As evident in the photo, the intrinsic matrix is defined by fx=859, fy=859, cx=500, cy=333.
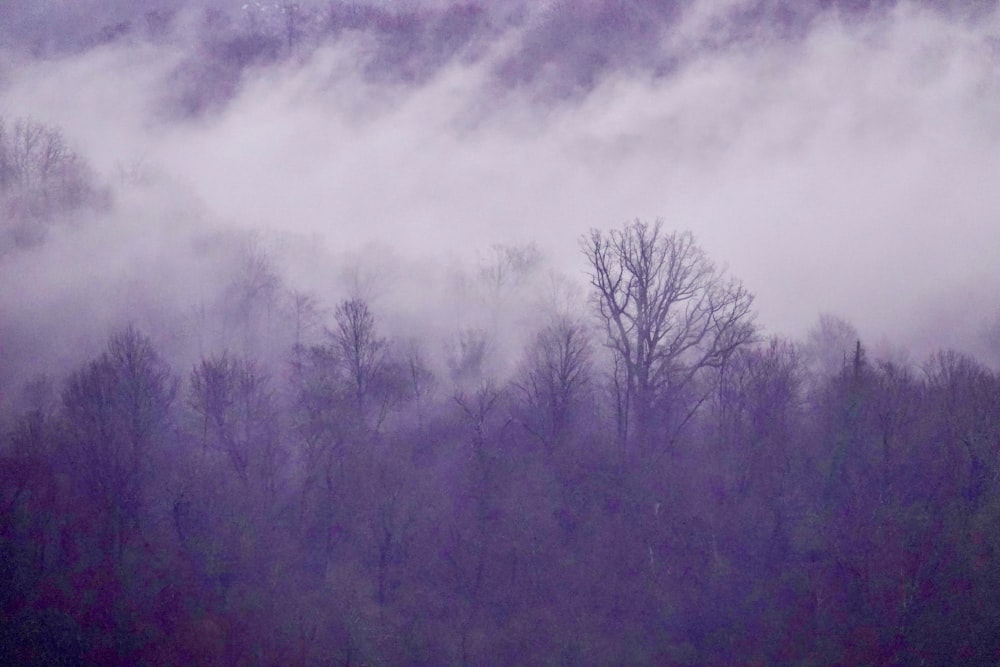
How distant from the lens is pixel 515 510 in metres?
27.9

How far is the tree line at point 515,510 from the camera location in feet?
79.9

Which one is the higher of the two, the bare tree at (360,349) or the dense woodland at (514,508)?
the bare tree at (360,349)

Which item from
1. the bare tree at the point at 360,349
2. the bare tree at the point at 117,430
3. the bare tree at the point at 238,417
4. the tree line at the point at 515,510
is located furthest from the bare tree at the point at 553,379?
the bare tree at the point at 117,430

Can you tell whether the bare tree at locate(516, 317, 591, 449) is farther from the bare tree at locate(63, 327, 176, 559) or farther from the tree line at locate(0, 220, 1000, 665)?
the bare tree at locate(63, 327, 176, 559)

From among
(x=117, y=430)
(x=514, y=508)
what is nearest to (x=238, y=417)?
(x=117, y=430)

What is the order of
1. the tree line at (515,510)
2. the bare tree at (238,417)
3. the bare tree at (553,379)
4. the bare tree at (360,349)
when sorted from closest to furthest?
the tree line at (515,510) → the bare tree at (238,417) → the bare tree at (553,379) → the bare tree at (360,349)

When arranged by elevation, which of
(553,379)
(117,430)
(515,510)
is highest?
(553,379)

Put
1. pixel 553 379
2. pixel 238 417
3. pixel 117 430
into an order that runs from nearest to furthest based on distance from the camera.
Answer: pixel 117 430 → pixel 238 417 → pixel 553 379

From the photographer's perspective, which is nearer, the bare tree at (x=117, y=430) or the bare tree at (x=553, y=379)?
the bare tree at (x=117, y=430)

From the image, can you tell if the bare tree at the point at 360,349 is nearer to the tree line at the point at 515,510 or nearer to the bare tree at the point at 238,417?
the tree line at the point at 515,510

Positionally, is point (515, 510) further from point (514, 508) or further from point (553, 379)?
point (553, 379)

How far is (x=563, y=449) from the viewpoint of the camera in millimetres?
29531

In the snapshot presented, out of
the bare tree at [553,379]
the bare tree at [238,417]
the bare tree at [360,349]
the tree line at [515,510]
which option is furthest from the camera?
the bare tree at [360,349]

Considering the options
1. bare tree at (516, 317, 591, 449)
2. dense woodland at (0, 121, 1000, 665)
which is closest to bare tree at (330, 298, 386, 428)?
dense woodland at (0, 121, 1000, 665)
